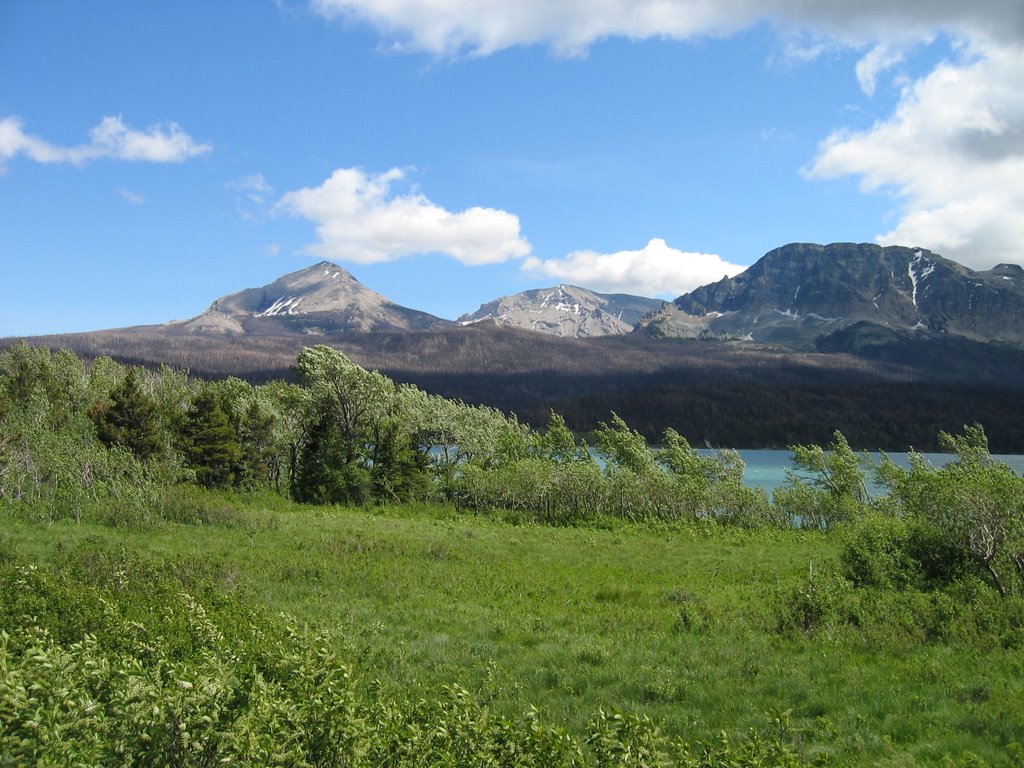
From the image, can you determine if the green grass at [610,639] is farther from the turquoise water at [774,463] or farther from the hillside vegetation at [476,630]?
the turquoise water at [774,463]

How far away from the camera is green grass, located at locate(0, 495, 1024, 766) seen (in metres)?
11.3

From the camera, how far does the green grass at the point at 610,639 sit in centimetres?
1132

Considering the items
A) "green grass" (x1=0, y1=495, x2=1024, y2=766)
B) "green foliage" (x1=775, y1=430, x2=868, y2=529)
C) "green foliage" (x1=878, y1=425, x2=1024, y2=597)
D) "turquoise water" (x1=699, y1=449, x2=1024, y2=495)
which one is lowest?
"turquoise water" (x1=699, y1=449, x2=1024, y2=495)

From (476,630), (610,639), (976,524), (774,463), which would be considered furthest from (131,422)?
(774,463)

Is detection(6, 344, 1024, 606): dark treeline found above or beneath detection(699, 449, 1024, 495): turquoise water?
above

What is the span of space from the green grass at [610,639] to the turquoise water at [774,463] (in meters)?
84.1

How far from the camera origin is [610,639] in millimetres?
17047

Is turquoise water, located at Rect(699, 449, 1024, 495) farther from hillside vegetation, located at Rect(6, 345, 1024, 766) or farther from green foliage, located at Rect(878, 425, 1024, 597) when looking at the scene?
green foliage, located at Rect(878, 425, 1024, 597)

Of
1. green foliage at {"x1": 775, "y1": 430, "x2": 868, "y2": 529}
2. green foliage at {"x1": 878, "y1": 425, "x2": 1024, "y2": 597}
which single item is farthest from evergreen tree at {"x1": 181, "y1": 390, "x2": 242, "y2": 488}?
green foliage at {"x1": 775, "y1": 430, "x2": 868, "y2": 529}

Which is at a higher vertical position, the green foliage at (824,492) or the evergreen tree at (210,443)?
the evergreen tree at (210,443)

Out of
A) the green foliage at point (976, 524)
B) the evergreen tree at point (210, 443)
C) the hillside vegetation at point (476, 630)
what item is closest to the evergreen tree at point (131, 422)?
the hillside vegetation at point (476, 630)

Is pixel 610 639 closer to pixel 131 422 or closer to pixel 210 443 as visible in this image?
pixel 210 443

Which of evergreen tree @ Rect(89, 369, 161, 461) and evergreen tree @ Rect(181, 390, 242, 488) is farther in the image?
evergreen tree @ Rect(181, 390, 242, 488)

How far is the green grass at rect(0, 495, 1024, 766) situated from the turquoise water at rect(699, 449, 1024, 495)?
8413cm
